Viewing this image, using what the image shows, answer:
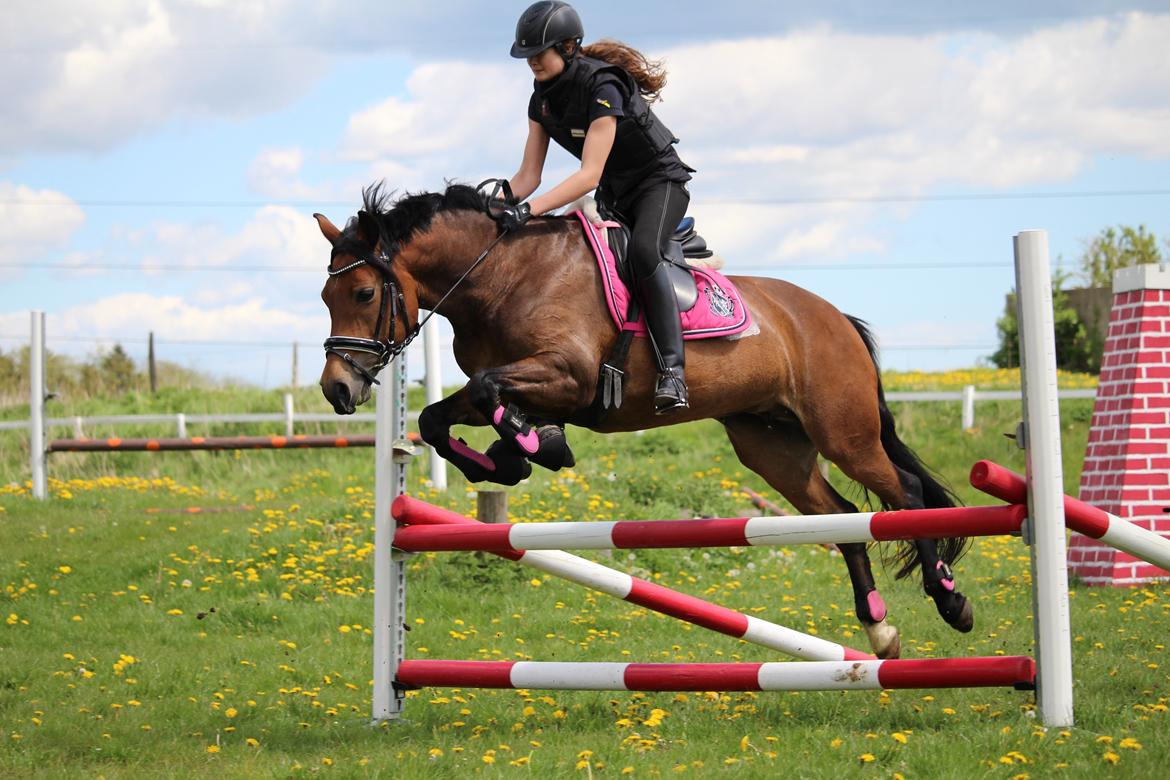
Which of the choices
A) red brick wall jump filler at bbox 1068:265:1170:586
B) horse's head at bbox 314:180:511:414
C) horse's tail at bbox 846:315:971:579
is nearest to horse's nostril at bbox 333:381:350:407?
horse's head at bbox 314:180:511:414

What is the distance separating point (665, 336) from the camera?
4855 mm

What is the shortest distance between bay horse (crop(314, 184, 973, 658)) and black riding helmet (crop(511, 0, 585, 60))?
2.12 ft

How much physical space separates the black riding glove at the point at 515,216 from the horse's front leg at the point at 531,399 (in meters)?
0.61

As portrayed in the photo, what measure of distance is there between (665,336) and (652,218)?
0.51 metres

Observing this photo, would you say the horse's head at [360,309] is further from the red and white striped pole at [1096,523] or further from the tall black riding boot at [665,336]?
the red and white striped pole at [1096,523]

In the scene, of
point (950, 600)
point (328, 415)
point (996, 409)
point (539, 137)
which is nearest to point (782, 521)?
point (950, 600)

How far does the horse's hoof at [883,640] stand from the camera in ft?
17.9

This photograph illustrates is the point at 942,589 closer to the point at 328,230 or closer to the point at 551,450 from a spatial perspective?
the point at 551,450

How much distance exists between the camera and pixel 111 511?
37.6 ft

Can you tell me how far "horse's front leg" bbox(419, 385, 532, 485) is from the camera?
15.0 ft

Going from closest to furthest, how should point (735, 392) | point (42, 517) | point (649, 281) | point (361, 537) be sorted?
1. point (649, 281)
2. point (735, 392)
3. point (361, 537)
4. point (42, 517)

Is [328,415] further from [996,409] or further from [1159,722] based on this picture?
[1159,722]

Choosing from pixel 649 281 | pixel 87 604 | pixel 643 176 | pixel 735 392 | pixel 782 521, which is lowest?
pixel 87 604

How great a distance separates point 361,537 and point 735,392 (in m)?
4.73
